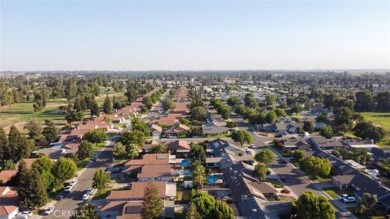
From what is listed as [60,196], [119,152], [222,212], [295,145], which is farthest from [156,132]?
[222,212]

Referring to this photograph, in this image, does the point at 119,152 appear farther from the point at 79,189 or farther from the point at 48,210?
the point at 48,210

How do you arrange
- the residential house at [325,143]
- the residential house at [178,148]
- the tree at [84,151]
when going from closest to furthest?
the tree at [84,151], the residential house at [178,148], the residential house at [325,143]

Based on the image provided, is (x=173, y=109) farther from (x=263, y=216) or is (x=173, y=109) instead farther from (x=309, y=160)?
(x=263, y=216)

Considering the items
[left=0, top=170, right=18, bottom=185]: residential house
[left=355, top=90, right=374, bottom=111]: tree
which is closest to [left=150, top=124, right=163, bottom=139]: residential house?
[left=0, top=170, right=18, bottom=185]: residential house

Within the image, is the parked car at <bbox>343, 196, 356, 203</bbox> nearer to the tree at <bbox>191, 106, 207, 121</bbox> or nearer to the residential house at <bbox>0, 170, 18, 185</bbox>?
the residential house at <bbox>0, 170, 18, 185</bbox>

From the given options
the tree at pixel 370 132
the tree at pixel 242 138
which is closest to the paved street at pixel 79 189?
the tree at pixel 242 138

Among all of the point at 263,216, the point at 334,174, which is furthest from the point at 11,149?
the point at 334,174

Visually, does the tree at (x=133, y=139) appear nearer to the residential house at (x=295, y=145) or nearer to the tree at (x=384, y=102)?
the residential house at (x=295, y=145)
